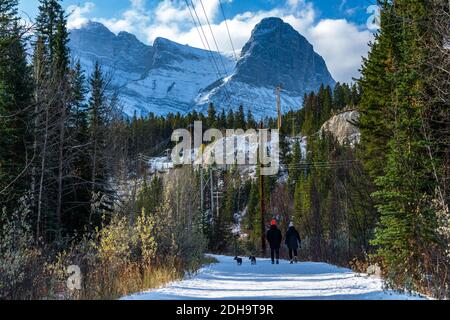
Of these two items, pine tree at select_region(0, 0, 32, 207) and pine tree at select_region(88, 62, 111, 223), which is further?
pine tree at select_region(88, 62, 111, 223)

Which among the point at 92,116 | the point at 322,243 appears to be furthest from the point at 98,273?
the point at 92,116

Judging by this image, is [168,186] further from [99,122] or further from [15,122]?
[99,122]

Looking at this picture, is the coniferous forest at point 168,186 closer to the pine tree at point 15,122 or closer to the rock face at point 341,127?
the pine tree at point 15,122

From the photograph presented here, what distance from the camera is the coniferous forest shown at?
8852mm

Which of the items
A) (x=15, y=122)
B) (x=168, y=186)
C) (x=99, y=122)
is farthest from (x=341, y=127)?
(x=15, y=122)

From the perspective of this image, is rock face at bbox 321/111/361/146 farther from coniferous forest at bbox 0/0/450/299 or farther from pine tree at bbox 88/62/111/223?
pine tree at bbox 88/62/111/223

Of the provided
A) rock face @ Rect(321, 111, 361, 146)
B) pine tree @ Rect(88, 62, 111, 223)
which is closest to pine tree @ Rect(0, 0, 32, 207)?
pine tree @ Rect(88, 62, 111, 223)

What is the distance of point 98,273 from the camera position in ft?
29.7

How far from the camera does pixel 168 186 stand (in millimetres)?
24297

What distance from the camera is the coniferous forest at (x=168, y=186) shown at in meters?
8.85

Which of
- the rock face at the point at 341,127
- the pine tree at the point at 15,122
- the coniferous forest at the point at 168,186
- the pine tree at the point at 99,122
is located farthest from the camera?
the rock face at the point at 341,127

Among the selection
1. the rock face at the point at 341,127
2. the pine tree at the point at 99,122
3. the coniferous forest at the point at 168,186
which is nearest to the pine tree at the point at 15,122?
the coniferous forest at the point at 168,186
